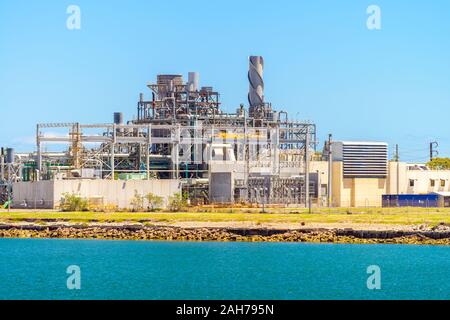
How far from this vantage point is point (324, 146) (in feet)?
419

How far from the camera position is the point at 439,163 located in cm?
15688

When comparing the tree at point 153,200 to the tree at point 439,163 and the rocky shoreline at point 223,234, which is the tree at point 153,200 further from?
the tree at point 439,163

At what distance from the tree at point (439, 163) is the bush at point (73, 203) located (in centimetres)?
6207

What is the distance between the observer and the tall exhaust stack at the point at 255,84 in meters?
130

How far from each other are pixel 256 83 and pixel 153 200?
1145 inches

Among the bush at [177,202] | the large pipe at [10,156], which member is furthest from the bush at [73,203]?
the large pipe at [10,156]

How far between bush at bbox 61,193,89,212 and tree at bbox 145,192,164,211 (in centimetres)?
600

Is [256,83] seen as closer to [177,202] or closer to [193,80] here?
[193,80]

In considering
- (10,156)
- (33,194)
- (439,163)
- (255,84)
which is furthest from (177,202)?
(439,163)

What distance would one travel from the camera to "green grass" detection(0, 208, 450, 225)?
294 ft

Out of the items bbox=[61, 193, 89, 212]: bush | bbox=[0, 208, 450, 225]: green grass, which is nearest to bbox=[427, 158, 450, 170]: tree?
bbox=[0, 208, 450, 225]: green grass

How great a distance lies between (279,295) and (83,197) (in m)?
52.5

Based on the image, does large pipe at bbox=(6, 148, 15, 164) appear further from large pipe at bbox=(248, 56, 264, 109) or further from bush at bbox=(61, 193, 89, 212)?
large pipe at bbox=(248, 56, 264, 109)
